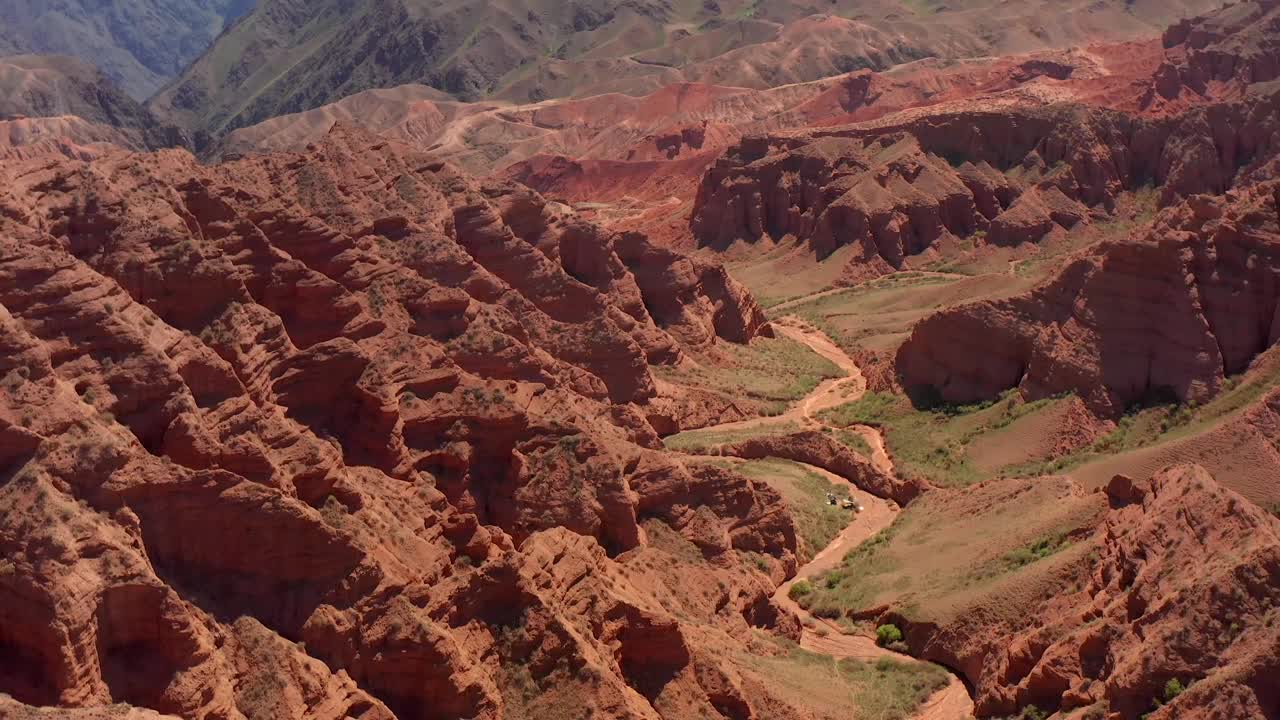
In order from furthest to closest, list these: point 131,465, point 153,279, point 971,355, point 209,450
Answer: point 971,355, point 153,279, point 209,450, point 131,465

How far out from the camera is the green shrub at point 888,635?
42375 millimetres

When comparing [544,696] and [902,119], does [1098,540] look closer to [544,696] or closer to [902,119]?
[544,696]

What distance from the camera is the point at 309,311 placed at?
44031 millimetres

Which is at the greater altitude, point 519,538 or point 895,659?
point 519,538

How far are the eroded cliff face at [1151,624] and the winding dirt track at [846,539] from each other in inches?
38.5

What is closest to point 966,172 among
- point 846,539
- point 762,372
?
point 762,372

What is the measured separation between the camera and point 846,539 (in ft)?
170

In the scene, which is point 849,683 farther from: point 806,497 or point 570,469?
point 806,497

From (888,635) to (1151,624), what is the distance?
37.3 feet

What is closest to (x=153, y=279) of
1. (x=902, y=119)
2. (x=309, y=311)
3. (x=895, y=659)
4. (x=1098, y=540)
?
(x=309, y=311)

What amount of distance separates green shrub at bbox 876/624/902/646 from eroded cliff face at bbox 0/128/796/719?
122 inches

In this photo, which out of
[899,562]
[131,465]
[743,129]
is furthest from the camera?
[743,129]

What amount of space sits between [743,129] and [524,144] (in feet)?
104

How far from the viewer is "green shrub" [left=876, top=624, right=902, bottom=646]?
4238cm
